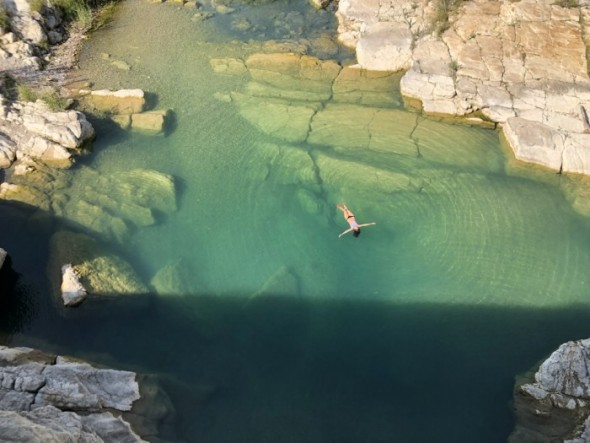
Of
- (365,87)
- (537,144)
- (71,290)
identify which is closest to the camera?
(71,290)

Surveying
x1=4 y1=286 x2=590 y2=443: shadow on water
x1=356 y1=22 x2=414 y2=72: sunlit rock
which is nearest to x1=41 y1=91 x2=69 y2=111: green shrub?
x1=4 y1=286 x2=590 y2=443: shadow on water

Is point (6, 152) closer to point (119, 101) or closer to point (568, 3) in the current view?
point (119, 101)

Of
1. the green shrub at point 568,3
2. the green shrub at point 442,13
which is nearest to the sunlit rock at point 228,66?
the green shrub at point 442,13

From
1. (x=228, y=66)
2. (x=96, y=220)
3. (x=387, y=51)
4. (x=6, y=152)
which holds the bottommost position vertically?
(x=96, y=220)

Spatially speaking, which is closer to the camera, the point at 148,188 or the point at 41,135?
the point at 148,188

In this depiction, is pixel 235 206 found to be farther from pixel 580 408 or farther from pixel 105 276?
pixel 580 408

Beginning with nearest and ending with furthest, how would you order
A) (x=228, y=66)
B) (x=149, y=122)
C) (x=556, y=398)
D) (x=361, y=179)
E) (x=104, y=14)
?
(x=556, y=398)
(x=361, y=179)
(x=149, y=122)
(x=228, y=66)
(x=104, y=14)

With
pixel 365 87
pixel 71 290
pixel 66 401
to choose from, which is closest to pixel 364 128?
pixel 365 87

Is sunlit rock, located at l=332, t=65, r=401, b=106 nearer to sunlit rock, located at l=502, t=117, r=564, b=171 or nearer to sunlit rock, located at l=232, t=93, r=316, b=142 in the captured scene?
sunlit rock, located at l=232, t=93, r=316, b=142

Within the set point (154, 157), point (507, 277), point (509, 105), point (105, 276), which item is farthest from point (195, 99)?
point (507, 277)
